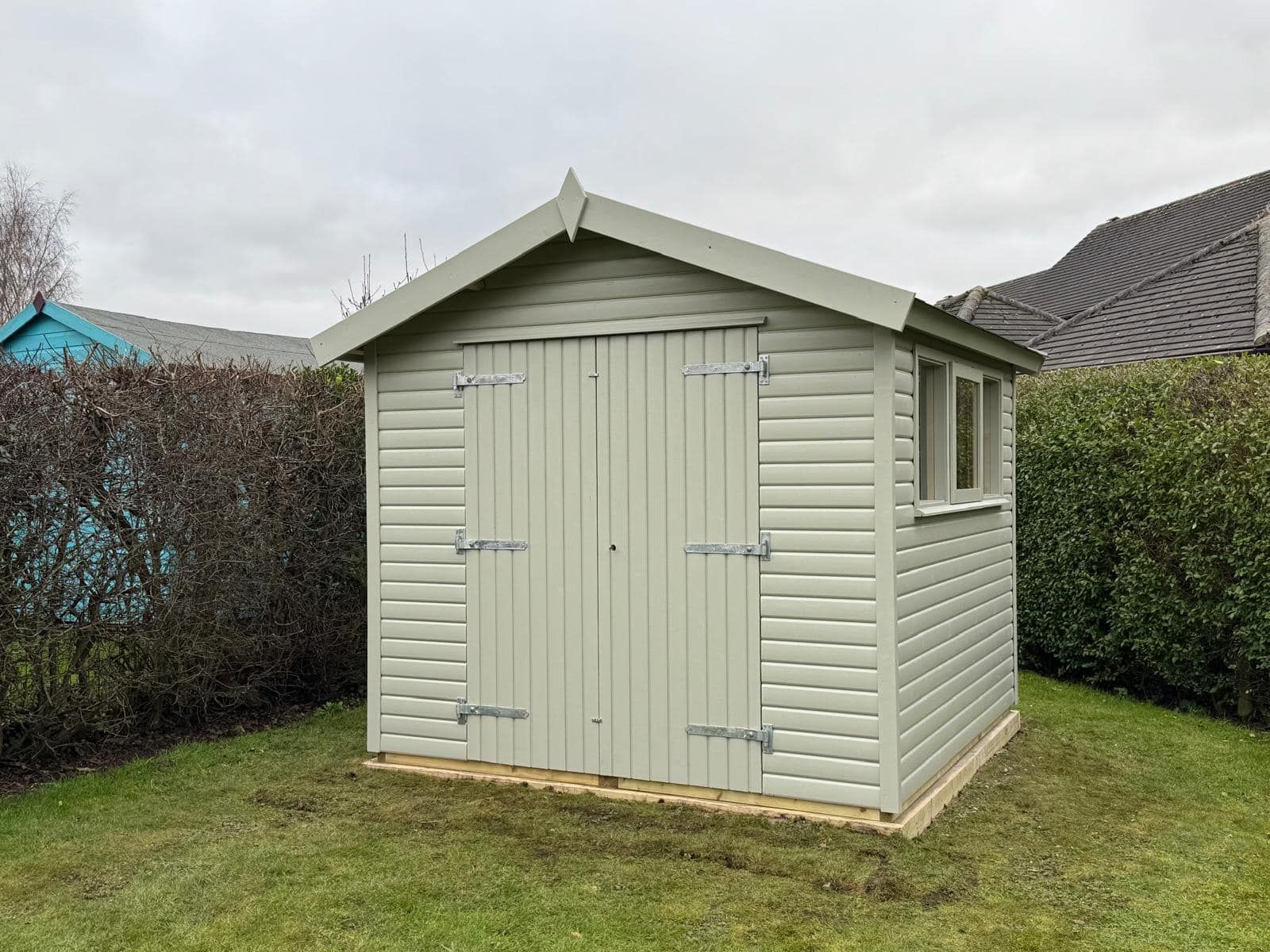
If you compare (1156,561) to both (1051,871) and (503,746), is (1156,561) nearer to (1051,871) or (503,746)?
(1051,871)

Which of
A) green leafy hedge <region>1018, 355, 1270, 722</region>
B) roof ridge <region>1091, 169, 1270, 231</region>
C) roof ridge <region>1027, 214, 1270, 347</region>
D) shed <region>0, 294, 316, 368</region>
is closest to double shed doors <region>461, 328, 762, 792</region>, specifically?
green leafy hedge <region>1018, 355, 1270, 722</region>

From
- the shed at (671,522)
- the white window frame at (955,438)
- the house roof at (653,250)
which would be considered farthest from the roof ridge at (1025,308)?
the house roof at (653,250)

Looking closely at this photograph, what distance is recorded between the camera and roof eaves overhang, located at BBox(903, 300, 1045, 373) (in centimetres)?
463

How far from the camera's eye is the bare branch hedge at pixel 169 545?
5.36 m

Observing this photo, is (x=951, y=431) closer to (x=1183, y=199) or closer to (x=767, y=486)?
(x=767, y=486)

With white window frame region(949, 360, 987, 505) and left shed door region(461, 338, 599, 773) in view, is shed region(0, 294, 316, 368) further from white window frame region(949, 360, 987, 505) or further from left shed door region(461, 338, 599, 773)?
white window frame region(949, 360, 987, 505)

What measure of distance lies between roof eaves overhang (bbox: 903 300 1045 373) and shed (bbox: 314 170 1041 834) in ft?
0.09

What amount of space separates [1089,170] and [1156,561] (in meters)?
11.8

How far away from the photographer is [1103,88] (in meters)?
11.8

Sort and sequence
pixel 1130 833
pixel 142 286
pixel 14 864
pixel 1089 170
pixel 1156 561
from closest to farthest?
pixel 14 864
pixel 1130 833
pixel 1156 561
pixel 1089 170
pixel 142 286

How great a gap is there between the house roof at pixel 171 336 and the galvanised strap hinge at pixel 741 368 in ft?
21.0

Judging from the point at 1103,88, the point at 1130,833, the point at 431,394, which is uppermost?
the point at 1103,88

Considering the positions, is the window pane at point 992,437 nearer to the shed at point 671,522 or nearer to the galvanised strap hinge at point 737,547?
the shed at point 671,522

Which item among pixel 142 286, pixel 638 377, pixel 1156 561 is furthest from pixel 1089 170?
pixel 142 286
